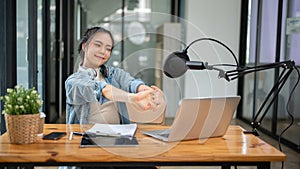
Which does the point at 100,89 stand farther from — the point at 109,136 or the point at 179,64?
the point at 179,64

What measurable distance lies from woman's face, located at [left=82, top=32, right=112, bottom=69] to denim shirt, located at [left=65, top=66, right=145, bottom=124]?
4cm

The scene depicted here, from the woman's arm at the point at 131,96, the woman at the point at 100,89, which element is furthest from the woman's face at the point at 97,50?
the woman's arm at the point at 131,96

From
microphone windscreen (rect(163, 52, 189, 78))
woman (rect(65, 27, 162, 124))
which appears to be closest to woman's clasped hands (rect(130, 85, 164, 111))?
woman (rect(65, 27, 162, 124))

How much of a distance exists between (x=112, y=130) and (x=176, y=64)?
14.5 inches

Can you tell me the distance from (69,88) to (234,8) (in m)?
4.30

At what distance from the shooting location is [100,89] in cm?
129

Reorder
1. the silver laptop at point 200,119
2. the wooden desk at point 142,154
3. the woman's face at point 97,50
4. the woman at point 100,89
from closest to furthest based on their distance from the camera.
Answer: the wooden desk at point 142,154 → the silver laptop at point 200,119 → the woman at point 100,89 → the woman's face at point 97,50

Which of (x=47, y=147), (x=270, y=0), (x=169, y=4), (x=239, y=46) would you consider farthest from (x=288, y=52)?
(x=47, y=147)

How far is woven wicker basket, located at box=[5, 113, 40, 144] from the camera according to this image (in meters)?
1.18

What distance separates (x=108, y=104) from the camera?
55.9 inches

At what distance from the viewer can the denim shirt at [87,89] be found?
52.2 inches

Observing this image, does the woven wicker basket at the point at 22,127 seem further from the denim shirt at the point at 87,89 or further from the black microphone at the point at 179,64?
the black microphone at the point at 179,64

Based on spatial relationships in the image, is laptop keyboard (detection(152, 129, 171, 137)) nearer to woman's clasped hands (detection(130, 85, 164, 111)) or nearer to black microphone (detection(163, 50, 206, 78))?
woman's clasped hands (detection(130, 85, 164, 111))

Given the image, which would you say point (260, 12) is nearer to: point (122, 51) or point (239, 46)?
point (239, 46)
